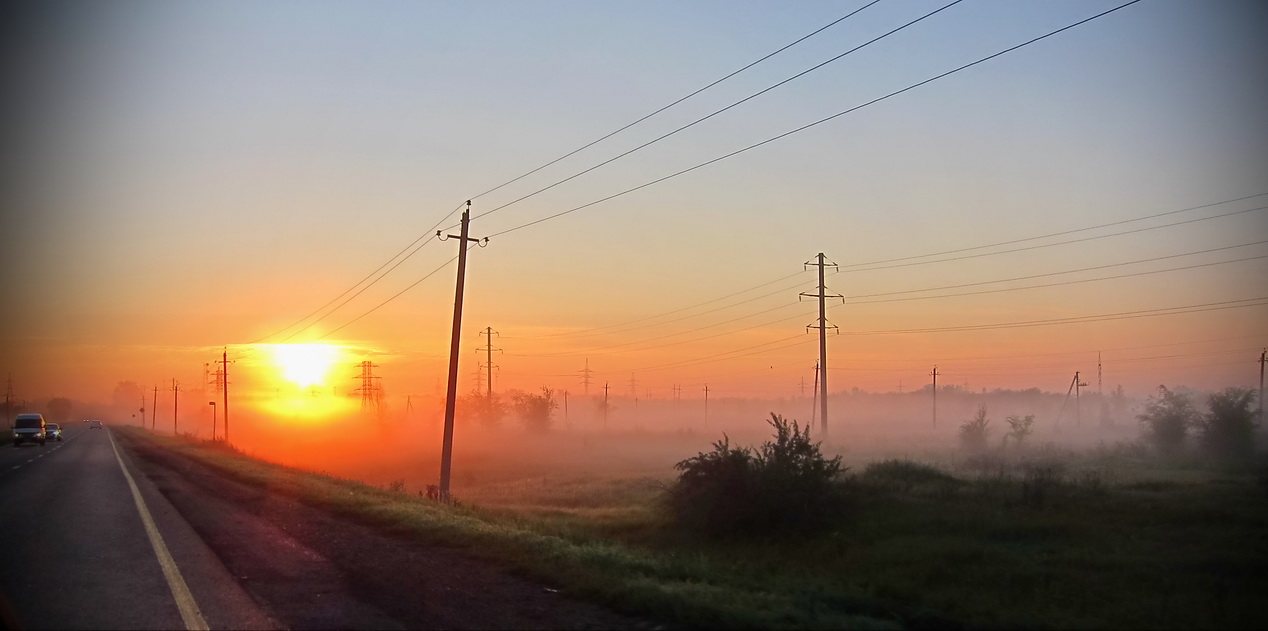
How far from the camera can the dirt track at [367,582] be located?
9992mm

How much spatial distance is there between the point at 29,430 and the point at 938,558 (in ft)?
252

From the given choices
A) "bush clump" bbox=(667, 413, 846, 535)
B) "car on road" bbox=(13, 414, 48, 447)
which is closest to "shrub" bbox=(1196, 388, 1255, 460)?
"bush clump" bbox=(667, 413, 846, 535)

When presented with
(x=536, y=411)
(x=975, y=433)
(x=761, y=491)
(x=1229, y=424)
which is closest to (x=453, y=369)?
(x=761, y=491)

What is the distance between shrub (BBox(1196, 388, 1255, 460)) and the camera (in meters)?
54.2

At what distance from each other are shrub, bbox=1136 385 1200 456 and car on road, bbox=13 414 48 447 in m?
87.3

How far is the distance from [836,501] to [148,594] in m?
15.0

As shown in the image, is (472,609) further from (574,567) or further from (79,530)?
(79,530)

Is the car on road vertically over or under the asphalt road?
under

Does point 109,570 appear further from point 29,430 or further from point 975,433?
point 975,433

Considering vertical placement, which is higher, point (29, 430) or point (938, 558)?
point (938, 558)

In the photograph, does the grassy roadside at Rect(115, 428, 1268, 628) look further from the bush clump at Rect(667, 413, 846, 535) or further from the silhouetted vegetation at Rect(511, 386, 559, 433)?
the silhouetted vegetation at Rect(511, 386, 559, 433)

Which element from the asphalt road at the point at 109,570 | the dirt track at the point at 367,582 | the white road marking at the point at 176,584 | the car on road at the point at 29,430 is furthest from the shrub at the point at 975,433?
the car on road at the point at 29,430

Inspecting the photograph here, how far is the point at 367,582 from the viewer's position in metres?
12.1

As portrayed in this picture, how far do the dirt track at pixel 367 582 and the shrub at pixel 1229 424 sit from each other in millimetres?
55161
